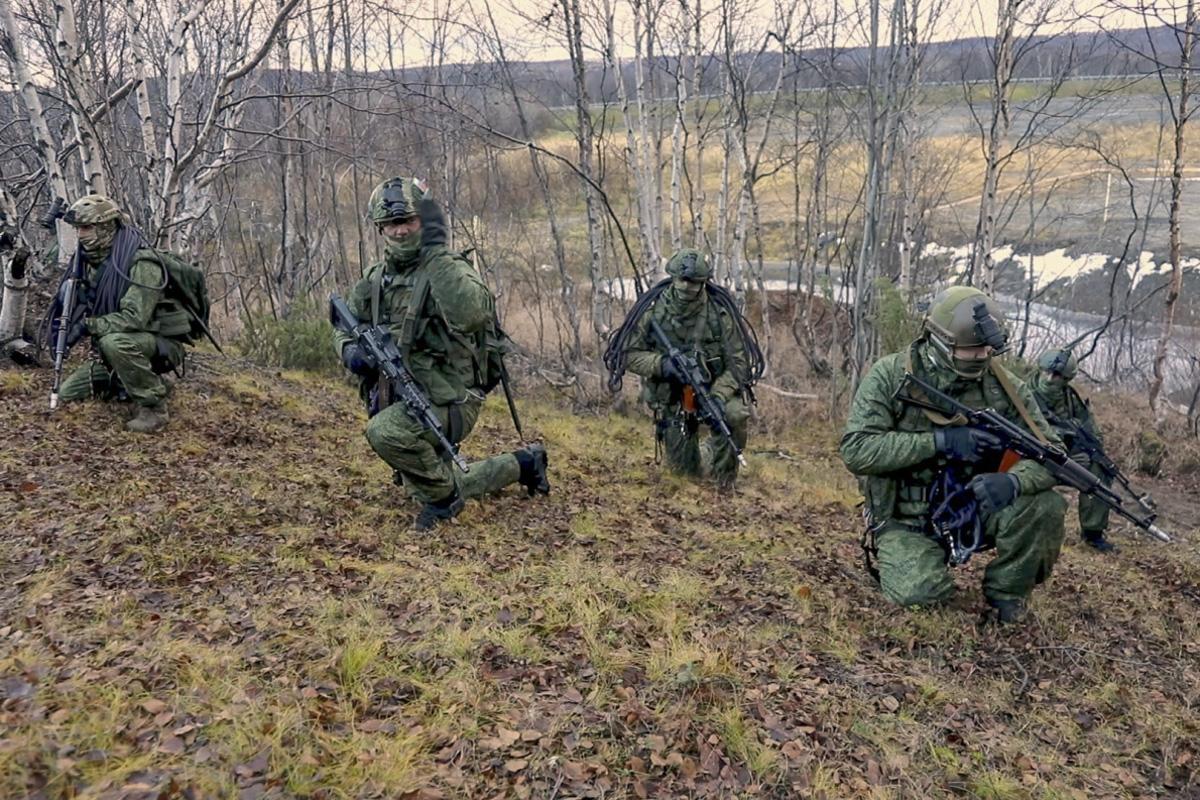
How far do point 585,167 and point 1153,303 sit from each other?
16.2 meters

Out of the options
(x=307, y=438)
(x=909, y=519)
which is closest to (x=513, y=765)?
A: (x=909, y=519)

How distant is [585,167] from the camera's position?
9406 mm

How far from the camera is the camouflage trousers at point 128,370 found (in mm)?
6039

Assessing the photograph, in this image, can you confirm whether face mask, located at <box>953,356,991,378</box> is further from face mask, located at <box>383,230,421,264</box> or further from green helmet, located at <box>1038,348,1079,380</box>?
green helmet, located at <box>1038,348,1079,380</box>

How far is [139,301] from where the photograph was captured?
240 inches

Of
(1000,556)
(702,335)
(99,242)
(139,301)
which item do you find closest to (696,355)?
(702,335)

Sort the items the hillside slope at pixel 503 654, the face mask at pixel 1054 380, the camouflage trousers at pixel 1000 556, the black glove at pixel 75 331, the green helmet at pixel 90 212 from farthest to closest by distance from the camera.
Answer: the face mask at pixel 1054 380, the black glove at pixel 75 331, the green helmet at pixel 90 212, the camouflage trousers at pixel 1000 556, the hillside slope at pixel 503 654

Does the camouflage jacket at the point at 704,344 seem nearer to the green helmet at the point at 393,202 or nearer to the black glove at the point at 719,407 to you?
the black glove at the point at 719,407

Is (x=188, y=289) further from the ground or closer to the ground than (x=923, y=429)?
further from the ground

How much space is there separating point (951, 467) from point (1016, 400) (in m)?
0.47

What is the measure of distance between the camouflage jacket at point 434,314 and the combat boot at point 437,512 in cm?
62

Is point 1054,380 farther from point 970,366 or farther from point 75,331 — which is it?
point 75,331

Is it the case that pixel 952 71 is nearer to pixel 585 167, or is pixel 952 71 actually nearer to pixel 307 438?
pixel 585 167

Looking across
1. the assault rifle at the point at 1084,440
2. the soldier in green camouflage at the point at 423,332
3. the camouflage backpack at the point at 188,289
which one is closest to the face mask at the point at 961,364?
the soldier in green camouflage at the point at 423,332
